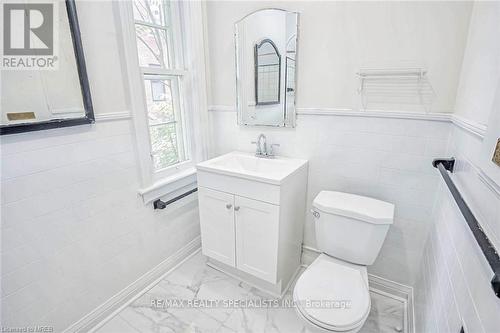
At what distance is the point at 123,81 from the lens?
1474mm

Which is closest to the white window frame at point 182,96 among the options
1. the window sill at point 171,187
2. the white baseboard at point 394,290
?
the window sill at point 171,187

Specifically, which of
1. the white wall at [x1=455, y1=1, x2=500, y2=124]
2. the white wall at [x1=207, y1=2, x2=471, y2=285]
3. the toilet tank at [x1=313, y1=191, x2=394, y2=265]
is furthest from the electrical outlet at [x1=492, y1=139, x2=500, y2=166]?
the white wall at [x1=207, y1=2, x2=471, y2=285]

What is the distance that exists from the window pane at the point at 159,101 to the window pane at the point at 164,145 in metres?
0.06

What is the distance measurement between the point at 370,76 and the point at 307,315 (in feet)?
4.42

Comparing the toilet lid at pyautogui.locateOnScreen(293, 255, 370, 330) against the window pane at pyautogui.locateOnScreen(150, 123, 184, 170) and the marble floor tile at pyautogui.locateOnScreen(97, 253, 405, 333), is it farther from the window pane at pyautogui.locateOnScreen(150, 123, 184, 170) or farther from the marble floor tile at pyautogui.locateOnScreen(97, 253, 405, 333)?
the window pane at pyautogui.locateOnScreen(150, 123, 184, 170)

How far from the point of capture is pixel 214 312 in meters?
1.63

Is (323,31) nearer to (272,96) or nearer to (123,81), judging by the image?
(272,96)

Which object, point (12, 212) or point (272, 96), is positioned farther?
A: point (272, 96)

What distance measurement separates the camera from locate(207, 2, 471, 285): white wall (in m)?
1.33

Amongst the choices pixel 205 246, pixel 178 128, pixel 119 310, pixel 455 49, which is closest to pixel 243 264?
pixel 205 246

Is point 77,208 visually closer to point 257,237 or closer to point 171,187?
point 171,187

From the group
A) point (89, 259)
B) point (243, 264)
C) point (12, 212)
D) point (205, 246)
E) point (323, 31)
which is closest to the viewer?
point (12, 212)

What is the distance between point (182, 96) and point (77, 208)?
106 centimetres

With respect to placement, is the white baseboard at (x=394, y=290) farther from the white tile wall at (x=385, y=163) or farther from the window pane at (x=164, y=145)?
the window pane at (x=164, y=145)
